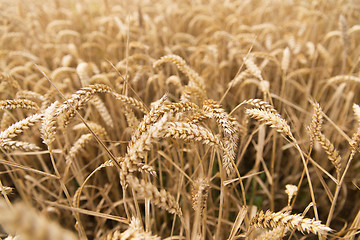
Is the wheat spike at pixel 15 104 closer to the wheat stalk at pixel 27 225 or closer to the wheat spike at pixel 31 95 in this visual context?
the wheat spike at pixel 31 95

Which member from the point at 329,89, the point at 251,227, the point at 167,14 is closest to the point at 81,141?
the point at 251,227

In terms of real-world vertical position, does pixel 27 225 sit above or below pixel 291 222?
above

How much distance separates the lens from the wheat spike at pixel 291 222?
1.88ft

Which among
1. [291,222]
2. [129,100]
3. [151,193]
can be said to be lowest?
[291,222]

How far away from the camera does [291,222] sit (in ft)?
1.97

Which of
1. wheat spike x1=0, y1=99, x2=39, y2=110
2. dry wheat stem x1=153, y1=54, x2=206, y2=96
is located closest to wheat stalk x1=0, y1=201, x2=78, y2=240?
wheat spike x1=0, y1=99, x2=39, y2=110

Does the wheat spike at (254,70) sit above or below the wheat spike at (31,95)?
below

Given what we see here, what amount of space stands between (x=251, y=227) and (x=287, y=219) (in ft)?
0.48

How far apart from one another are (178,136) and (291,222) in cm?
35

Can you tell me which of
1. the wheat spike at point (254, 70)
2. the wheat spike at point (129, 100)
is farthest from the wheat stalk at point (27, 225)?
the wheat spike at point (254, 70)

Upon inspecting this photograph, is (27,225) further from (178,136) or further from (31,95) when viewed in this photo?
(31,95)

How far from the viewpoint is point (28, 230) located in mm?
288

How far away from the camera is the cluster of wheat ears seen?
0.68 meters

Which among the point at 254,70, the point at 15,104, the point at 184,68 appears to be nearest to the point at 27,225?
the point at 15,104
